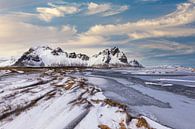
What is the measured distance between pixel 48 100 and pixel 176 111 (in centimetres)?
1007

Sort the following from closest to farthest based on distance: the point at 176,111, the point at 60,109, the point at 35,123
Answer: the point at 35,123, the point at 60,109, the point at 176,111

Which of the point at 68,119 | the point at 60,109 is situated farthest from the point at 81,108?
the point at 68,119

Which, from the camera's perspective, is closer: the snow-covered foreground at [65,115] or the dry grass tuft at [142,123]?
the dry grass tuft at [142,123]

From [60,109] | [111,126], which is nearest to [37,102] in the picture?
[60,109]

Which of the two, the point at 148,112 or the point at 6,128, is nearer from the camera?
the point at 6,128

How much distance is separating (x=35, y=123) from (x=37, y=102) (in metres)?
7.37

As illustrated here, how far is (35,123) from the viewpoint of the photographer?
18.4 meters

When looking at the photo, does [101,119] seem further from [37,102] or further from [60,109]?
[37,102]

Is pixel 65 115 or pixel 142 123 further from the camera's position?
pixel 65 115

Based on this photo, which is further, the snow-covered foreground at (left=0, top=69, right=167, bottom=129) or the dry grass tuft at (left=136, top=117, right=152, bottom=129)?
the snow-covered foreground at (left=0, top=69, right=167, bottom=129)

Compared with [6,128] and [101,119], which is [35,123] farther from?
[101,119]

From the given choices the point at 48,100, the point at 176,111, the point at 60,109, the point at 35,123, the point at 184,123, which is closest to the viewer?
the point at 35,123

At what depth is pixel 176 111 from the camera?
2508 cm

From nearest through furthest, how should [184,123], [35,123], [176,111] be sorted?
[35,123], [184,123], [176,111]
